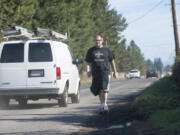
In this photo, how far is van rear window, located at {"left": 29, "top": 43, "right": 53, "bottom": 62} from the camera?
14.4m

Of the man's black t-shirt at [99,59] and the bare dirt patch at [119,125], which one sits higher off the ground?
the man's black t-shirt at [99,59]

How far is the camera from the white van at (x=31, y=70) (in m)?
14.3

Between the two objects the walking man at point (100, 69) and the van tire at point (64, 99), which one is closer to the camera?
the walking man at point (100, 69)

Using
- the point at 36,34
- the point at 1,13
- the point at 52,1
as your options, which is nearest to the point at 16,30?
the point at 36,34

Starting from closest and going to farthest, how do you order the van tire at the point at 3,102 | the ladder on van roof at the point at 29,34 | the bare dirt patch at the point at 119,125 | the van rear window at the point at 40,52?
the bare dirt patch at the point at 119,125
the van rear window at the point at 40,52
the van tire at the point at 3,102
the ladder on van roof at the point at 29,34

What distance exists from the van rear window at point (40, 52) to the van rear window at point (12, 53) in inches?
11.8

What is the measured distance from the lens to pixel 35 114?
41.7ft

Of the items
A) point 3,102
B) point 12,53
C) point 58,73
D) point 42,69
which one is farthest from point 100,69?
point 3,102

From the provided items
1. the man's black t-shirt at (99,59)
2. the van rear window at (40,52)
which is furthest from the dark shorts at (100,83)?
the van rear window at (40,52)

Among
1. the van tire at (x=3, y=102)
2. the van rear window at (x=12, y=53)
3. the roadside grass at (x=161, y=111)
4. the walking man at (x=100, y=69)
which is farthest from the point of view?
the van tire at (x=3, y=102)

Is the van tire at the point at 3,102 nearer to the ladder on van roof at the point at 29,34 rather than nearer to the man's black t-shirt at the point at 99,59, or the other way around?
the ladder on van roof at the point at 29,34

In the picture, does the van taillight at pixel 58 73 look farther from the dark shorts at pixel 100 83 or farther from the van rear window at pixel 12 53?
the dark shorts at pixel 100 83

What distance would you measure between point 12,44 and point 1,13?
2700cm

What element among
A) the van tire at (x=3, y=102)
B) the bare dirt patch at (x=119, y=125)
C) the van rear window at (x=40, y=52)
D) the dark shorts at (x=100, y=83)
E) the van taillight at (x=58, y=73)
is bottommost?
the bare dirt patch at (x=119, y=125)
